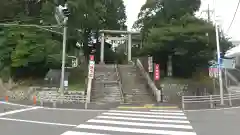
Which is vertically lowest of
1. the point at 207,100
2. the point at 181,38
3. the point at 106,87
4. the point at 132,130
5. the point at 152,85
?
the point at 132,130

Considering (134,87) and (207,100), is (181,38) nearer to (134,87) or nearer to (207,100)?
(134,87)

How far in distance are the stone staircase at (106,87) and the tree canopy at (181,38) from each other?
16.4 ft

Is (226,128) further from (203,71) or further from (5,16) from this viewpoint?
(5,16)

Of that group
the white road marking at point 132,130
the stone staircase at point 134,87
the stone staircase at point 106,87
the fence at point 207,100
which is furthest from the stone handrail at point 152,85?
the white road marking at point 132,130

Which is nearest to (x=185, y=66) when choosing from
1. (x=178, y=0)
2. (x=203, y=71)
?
(x=203, y=71)

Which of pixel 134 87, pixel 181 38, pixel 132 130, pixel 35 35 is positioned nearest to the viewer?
pixel 132 130

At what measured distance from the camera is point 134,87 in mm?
30078

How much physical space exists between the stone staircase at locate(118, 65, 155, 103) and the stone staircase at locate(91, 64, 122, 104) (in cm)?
77

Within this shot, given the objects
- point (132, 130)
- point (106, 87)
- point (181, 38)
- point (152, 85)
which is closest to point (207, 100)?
point (152, 85)

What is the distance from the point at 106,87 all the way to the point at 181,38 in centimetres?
882

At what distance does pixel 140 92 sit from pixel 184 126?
1651cm

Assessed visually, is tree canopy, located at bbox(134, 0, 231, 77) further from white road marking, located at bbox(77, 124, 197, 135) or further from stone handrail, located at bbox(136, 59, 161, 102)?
white road marking, located at bbox(77, 124, 197, 135)

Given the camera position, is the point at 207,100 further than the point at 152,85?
No

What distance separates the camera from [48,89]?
28.8m
